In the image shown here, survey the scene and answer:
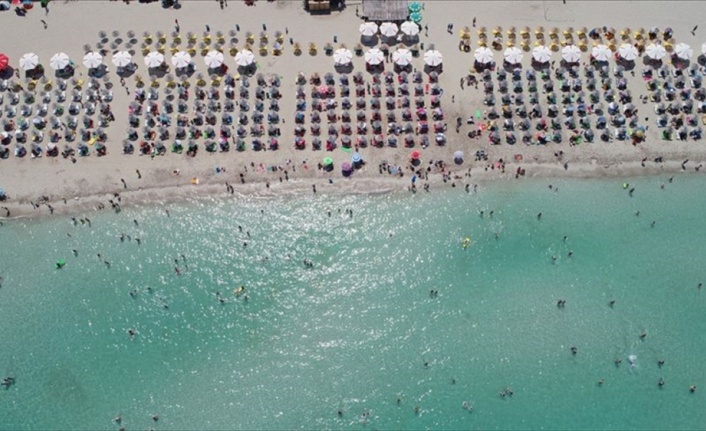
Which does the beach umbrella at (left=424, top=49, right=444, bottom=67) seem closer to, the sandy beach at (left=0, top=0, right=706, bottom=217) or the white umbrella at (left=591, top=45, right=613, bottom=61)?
the sandy beach at (left=0, top=0, right=706, bottom=217)

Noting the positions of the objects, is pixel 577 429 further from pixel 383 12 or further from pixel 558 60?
pixel 383 12

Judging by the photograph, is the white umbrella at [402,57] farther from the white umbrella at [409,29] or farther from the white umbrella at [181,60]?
the white umbrella at [181,60]

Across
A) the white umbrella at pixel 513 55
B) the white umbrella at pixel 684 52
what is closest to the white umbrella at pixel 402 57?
the white umbrella at pixel 513 55

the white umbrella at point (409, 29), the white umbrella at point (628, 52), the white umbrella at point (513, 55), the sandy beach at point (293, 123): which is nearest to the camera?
the sandy beach at point (293, 123)

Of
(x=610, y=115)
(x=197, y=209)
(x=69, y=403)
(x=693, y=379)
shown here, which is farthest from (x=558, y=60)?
(x=69, y=403)

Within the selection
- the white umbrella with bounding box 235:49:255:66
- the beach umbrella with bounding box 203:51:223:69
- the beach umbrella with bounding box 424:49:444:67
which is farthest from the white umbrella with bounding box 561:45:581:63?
the beach umbrella with bounding box 203:51:223:69

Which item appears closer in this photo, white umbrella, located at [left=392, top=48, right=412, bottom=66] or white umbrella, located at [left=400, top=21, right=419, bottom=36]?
white umbrella, located at [left=392, top=48, right=412, bottom=66]

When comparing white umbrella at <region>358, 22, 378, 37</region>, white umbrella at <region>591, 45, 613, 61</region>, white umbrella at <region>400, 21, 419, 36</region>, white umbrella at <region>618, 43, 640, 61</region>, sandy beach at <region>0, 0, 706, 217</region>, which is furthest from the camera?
white umbrella at <region>400, 21, 419, 36</region>
